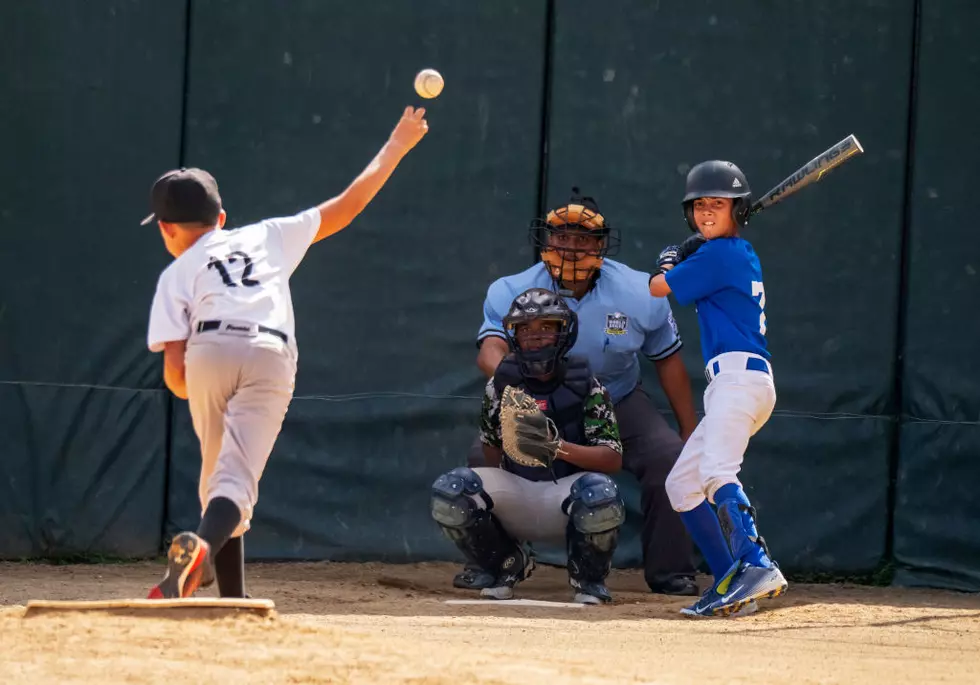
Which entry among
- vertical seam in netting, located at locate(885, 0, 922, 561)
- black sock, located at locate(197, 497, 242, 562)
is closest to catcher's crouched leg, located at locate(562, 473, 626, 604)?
black sock, located at locate(197, 497, 242, 562)

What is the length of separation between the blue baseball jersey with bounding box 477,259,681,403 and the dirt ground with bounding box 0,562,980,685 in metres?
1.03

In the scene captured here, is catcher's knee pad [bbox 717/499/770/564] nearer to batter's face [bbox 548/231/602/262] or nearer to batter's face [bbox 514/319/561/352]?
batter's face [bbox 514/319/561/352]

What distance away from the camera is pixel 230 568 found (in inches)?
185

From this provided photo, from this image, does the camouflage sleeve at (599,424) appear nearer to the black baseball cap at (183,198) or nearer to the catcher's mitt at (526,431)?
the catcher's mitt at (526,431)

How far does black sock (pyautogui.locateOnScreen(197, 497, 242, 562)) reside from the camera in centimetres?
433

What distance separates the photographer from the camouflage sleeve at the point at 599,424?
20.0 feet

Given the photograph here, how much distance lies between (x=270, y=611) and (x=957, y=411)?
4.20 meters

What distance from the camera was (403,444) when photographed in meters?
7.24

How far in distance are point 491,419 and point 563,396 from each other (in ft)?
1.07

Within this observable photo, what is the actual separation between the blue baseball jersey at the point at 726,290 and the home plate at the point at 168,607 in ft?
7.60

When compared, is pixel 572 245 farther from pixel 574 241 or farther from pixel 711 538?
pixel 711 538

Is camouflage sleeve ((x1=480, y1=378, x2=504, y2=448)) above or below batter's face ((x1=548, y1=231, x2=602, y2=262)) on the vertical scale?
below

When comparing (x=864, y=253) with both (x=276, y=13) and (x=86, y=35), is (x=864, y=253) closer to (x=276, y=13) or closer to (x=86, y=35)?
(x=276, y=13)

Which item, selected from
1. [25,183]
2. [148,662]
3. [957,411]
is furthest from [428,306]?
[148,662]
